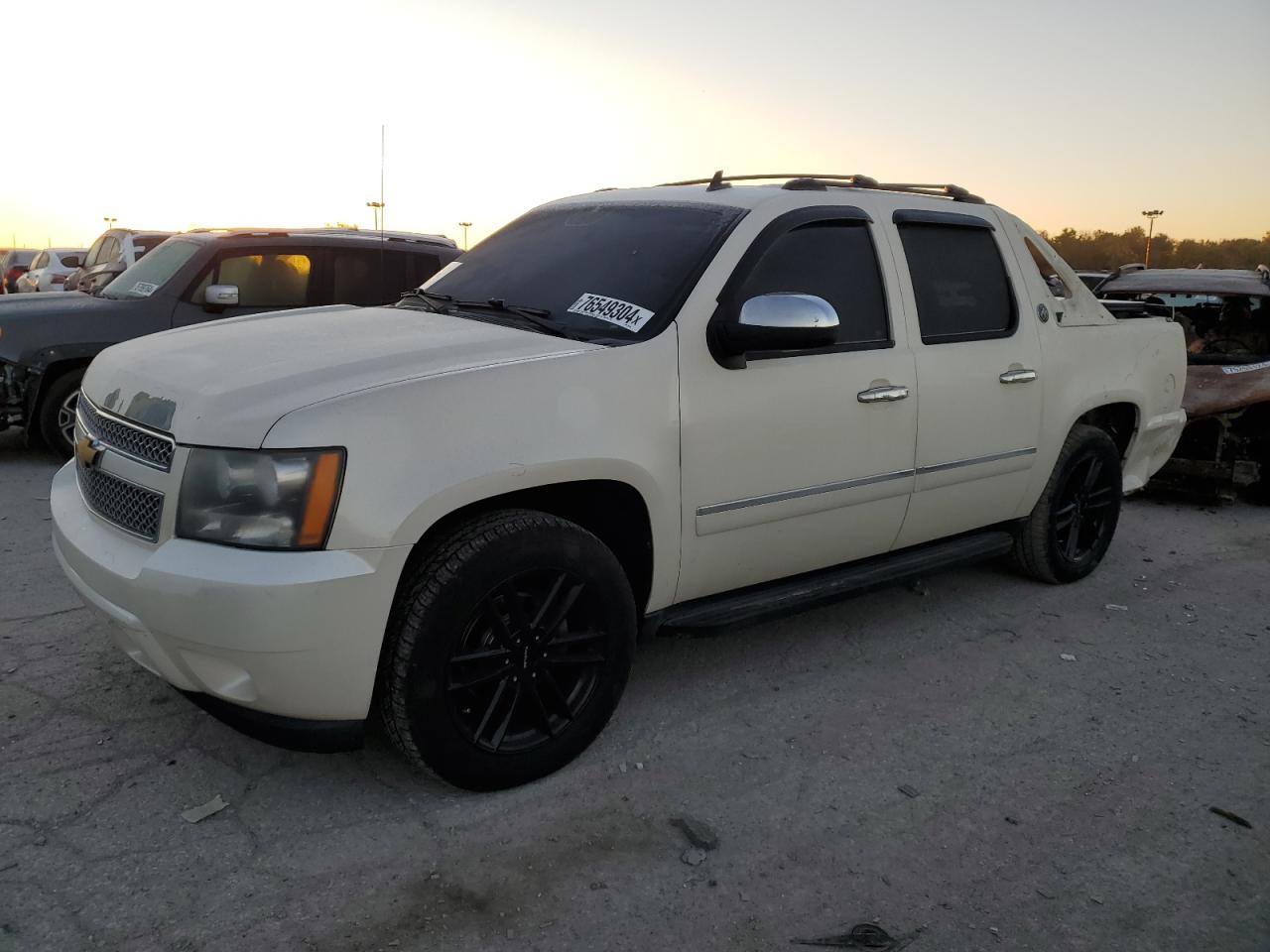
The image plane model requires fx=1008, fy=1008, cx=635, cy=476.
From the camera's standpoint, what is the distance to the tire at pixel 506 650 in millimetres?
2771

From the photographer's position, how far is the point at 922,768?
3.33m

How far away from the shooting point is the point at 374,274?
323 inches

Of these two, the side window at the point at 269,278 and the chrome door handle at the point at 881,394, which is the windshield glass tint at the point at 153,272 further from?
the chrome door handle at the point at 881,394

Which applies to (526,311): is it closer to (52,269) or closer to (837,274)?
(837,274)

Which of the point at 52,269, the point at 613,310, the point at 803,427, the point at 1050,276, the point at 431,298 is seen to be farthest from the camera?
the point at 52,269

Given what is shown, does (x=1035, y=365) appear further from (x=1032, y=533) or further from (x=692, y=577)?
(x=692, y=577)

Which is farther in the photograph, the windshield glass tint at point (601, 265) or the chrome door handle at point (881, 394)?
the chrome door handle at point (881, 394)

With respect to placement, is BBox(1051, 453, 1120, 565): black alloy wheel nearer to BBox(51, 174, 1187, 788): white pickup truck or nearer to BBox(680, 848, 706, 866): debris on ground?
BBox(51, 174, 1187, 788): white pickup truck

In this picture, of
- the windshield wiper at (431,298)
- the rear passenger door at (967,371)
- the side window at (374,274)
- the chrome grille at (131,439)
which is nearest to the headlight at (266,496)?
the chrome grille at (131,439)

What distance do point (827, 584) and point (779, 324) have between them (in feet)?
3.67

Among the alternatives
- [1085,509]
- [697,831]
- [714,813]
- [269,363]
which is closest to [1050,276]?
[1085,509]

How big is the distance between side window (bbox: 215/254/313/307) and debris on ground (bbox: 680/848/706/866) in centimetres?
621

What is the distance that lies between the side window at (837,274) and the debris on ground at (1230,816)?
1.90 metres

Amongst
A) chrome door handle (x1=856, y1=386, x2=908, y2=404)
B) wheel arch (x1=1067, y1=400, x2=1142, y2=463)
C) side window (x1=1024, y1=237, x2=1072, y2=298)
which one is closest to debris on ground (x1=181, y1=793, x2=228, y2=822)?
chrome door handle (x1=856, y1=386, x2=908, y2=404)
